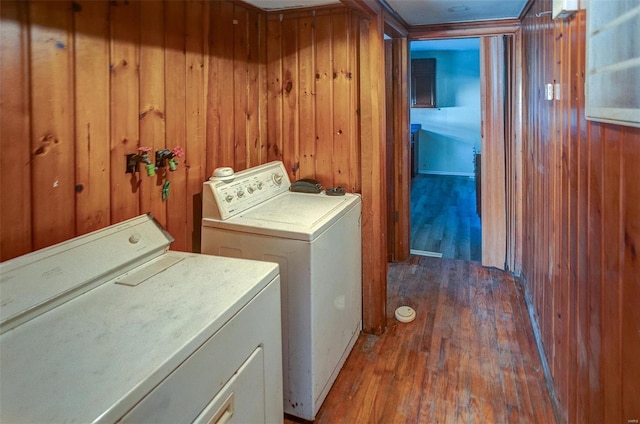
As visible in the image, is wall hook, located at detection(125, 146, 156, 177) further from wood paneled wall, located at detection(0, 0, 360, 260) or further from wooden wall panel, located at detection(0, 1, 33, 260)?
wooden wall panel, located at detection(0, 1, 33, 260)

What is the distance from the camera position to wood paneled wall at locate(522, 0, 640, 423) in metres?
1.00

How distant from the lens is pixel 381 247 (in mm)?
2586

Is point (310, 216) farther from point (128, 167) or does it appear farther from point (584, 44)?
point (584, 44)

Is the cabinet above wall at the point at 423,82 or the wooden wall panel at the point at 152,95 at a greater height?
the cabinet above wall at the point at 423,82

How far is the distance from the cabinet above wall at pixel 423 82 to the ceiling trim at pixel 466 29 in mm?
3704

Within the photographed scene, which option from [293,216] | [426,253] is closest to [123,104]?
[293,216]

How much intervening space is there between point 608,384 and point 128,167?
1.72 m

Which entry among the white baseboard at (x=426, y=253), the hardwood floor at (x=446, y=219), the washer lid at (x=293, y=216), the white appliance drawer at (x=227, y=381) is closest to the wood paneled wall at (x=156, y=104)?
the washer lid at (x=293, y=216)

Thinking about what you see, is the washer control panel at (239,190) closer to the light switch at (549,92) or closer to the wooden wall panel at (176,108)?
the wooden wall panel at (176,108)

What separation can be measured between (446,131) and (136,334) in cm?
765

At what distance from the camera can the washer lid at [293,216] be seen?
1.80 meters

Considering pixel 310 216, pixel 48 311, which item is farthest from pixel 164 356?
pixel 310 216

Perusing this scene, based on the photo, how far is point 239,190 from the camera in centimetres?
209

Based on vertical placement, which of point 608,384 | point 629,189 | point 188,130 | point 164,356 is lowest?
point 608,384
